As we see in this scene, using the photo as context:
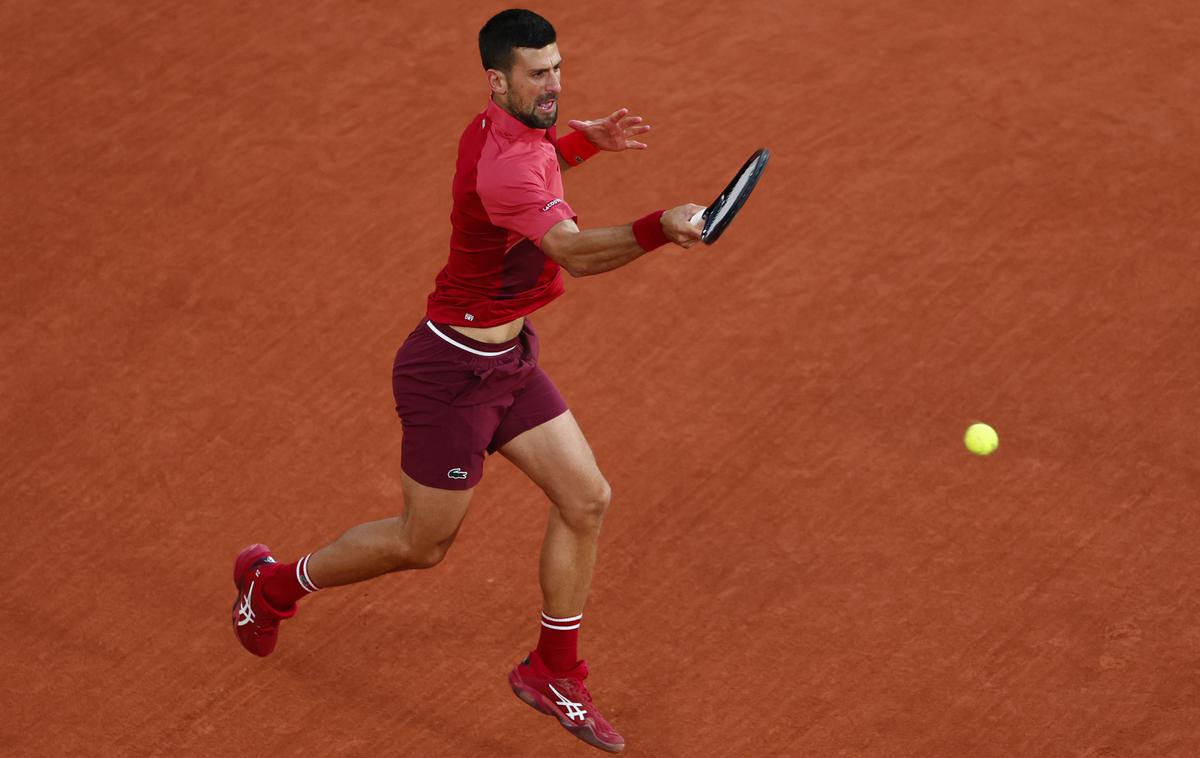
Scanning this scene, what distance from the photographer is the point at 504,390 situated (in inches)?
230

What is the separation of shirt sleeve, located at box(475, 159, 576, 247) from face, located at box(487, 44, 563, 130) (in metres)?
0.24

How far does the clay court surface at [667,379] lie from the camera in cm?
635

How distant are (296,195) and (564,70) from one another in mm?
1990

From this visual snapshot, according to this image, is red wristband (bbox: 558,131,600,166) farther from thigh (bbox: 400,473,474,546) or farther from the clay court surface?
the clay court surface

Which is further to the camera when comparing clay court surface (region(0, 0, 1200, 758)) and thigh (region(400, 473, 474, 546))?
clay court surface (region(0, 0, 1200, 758))

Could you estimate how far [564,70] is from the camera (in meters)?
10.2

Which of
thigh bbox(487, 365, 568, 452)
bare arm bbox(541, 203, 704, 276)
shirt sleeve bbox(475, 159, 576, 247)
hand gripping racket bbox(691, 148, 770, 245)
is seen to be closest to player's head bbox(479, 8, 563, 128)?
shirt sleeve bbox(475, 159, 576, 247)

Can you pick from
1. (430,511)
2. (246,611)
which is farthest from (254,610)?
(430,511)

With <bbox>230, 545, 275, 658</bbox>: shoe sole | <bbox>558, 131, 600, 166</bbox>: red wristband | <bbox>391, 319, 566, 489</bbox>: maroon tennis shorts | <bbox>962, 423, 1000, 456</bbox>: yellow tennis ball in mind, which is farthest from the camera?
<bbox>962, 423, 1000, 456</bbox>: yellow tennis ball

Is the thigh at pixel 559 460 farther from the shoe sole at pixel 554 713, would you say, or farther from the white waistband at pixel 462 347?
the shoe sole at pixel 554 713

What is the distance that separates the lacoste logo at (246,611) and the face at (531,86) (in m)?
2.28

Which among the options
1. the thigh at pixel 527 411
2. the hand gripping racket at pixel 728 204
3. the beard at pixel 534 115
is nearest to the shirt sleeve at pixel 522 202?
the beard at pixel 534 115

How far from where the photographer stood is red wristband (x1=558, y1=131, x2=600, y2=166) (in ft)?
20.3

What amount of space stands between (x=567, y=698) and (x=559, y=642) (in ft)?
0.71
